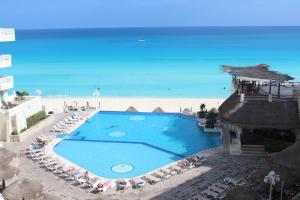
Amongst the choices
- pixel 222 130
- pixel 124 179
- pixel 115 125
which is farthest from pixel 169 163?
pixel 115 125

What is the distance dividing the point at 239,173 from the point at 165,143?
6592mm

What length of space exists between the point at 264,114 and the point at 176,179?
6061 mm

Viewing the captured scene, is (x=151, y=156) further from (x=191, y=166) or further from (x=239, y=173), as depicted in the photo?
(x=239, y=173)

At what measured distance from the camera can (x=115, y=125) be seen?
2659 cm

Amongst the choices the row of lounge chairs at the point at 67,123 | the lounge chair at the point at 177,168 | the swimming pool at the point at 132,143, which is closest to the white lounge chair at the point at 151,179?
the swimming pool at the point at 132,143

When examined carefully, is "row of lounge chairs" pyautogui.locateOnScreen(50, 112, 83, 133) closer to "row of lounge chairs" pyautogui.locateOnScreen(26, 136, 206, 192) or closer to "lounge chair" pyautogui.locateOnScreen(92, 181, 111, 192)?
"row of lounge chairs" pyautogui.locateOnScreen(26, 136, 206, 192)

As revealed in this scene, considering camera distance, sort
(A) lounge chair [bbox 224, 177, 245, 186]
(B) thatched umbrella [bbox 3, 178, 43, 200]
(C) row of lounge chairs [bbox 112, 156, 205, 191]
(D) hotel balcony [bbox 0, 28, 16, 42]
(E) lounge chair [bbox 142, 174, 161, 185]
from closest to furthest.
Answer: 1. (B) thatched umbrella [bbox 3, 178, 43, 200]
2. (A) lounge chair [bbox 224, 177, 245, 186]
3. (C) row of lounge chairs [bbox 112, 156, 205, 191]
4. (E) lounge chair [bbox 142, 174, 161, 185]
5. (D) hotel balcony [bbox 0, 28, 16, 42]

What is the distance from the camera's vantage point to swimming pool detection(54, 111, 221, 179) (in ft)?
62.2

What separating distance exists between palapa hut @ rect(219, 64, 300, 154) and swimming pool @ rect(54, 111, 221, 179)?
232 centimetres

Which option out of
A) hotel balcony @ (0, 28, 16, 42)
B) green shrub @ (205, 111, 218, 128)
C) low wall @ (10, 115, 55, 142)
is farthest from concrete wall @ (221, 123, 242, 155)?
hotel balcony @ (0, 28, 16, 42)

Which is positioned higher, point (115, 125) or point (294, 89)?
point (294, 89)

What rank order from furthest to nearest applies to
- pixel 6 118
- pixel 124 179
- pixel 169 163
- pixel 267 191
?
pixel 6 118
pixel 169 163
pixel 124 179
pixel 267 191

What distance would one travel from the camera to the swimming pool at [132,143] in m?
19.0

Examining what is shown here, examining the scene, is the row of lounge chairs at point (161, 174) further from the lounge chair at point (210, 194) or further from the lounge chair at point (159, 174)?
the lounge chair at point (210, 194)
